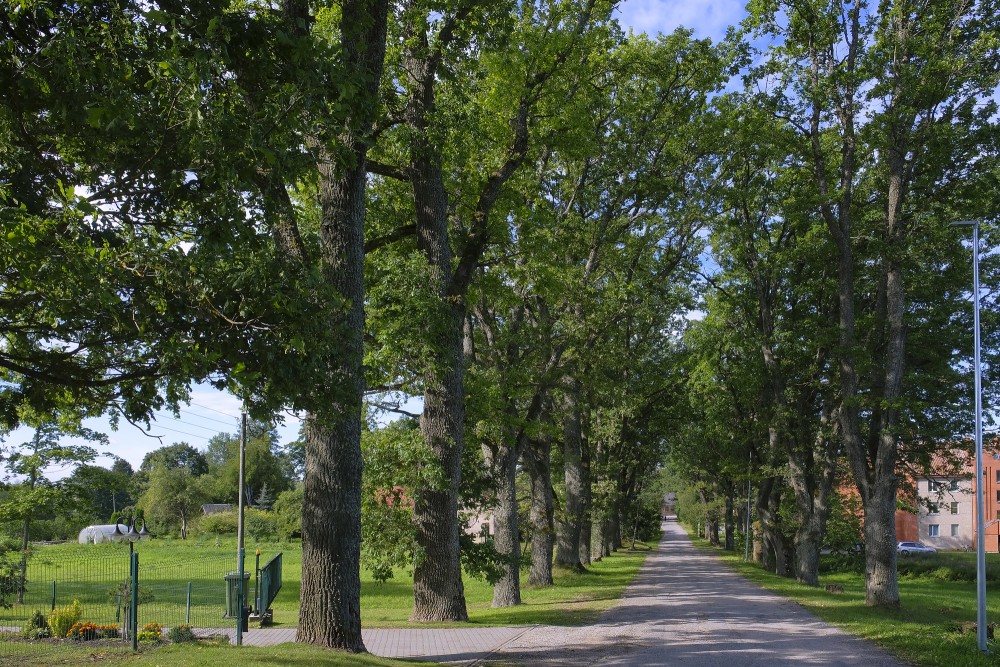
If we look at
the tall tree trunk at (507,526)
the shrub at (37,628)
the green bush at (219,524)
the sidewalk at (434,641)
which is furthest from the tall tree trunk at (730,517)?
the shrub at (37,628)

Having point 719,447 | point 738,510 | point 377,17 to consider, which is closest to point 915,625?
point 377,17

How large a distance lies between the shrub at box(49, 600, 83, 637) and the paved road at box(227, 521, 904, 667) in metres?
3.28

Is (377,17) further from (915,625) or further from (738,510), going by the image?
(738,510)

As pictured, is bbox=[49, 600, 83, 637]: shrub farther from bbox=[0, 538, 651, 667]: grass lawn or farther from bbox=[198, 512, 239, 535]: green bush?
bbox=[198, 512, 239, 535]: green bush

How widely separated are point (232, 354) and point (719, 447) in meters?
38.7

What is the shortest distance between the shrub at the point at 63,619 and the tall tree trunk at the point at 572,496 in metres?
14.3

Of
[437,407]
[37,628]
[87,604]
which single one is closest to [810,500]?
[437,407]

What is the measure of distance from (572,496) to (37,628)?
658 inches

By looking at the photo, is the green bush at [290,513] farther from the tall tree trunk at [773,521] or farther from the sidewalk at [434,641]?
the tall tree trunk at [773,521]

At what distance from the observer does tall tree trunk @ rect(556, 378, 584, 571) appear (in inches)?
1075

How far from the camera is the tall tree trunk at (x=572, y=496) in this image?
27.3 m

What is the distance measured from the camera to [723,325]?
99.6 feet

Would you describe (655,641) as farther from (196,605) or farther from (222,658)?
(196,605)

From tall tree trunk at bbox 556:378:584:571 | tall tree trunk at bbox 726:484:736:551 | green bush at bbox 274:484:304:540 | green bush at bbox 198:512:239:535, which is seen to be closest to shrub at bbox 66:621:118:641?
green bush at bbox 274:484:304:540
